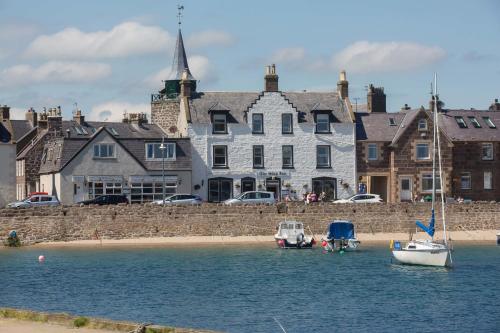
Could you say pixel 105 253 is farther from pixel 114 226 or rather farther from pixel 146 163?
pixel 146 163

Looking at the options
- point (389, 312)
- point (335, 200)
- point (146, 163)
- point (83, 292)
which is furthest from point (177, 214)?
point (389, 312)

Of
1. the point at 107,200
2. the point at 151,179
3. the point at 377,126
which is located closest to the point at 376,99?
the point at 377,126

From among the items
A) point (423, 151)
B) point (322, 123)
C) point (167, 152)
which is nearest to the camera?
point (167, 152)

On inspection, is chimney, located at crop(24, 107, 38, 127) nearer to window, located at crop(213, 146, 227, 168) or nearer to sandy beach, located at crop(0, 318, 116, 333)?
window, located at crop(213, 146, 227, 168)

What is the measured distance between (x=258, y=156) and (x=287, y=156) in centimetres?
228

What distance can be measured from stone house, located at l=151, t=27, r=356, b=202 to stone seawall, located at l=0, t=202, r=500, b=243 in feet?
28.1

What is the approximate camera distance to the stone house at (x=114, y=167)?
243ft

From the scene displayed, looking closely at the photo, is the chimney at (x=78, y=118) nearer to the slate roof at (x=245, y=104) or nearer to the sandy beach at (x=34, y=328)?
the slate roof at (x=245, y=104)

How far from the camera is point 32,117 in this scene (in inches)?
3538

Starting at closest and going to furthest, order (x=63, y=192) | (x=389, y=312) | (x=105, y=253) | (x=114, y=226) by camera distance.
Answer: (x=389, y=312), (x=105, y=253), (x=114, y=226), (x=63, y=192)

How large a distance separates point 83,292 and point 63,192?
1102 inches

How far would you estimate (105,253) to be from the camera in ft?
205

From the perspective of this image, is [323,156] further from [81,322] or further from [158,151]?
[81,322]

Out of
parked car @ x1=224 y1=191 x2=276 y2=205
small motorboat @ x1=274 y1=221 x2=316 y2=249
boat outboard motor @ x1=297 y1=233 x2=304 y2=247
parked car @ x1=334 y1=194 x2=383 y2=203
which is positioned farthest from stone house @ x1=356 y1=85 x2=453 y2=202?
boat outboard motor @ x1=297 y1=233 x2=304 y2=247
